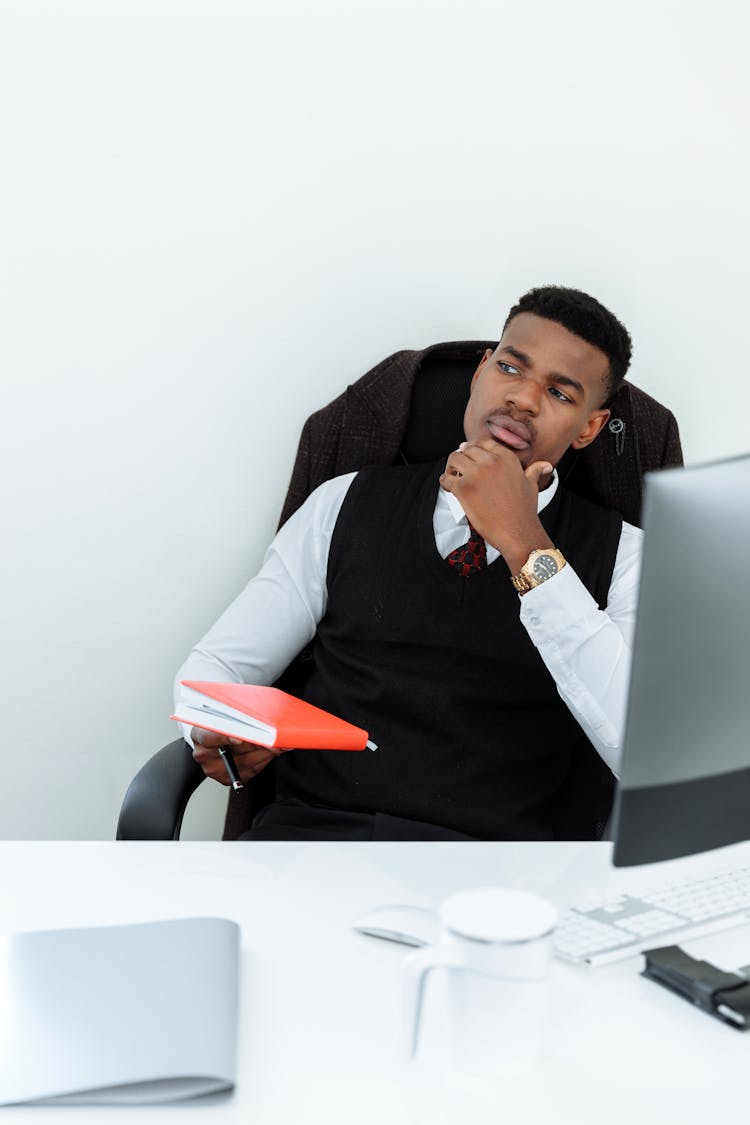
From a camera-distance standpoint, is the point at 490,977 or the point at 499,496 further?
the point at 499,496

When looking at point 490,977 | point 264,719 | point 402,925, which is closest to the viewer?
point 490,977

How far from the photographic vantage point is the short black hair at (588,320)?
6.21 feet

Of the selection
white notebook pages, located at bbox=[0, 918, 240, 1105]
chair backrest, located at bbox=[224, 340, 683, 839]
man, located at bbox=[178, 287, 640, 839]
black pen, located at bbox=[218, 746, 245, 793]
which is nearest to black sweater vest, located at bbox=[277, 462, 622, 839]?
man, located at bbox=[178, 287, 640, 839]

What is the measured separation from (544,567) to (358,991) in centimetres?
75

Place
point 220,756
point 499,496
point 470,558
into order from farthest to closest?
point 470,558
point 499,496
point 220,756

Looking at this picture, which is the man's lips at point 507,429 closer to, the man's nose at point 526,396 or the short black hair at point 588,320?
the man's nose at point 526,396

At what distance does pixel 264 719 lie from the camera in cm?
124

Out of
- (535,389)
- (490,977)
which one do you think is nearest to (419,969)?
(490,977)

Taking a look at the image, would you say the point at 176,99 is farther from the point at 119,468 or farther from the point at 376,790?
the point at 376,790

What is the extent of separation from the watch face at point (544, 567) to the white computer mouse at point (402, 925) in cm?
61

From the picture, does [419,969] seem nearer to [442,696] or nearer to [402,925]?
[402,925]

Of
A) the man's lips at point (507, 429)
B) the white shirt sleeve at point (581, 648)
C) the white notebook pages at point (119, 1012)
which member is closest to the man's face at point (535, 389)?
the man's lips at point (507, 429)

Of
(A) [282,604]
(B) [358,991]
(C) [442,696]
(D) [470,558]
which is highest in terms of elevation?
(D) [470,558]

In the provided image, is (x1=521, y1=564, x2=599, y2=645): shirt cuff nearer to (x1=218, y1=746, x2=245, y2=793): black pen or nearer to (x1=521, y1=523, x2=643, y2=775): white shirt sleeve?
(x1=521, y1=523, x2=643, y2=775): white shirt sleeve
